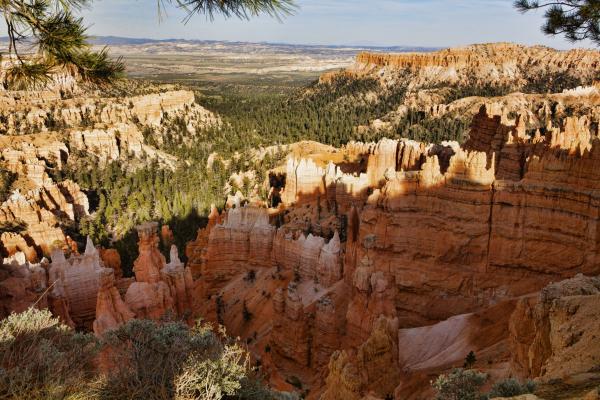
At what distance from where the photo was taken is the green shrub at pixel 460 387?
994 centimetres

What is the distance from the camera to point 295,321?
23.5m

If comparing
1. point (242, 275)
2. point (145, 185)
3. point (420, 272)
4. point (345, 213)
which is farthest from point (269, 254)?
point (145, 185)

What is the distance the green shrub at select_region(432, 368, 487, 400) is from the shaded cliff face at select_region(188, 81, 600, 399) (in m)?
4.04

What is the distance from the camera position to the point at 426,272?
76.6 ft

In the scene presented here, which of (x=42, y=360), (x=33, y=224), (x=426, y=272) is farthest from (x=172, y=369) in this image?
(x=33, y=224)

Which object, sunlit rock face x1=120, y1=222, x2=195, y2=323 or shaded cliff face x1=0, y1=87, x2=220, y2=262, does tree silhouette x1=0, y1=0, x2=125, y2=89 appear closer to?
sunlit rock face x1=120, y1=222, x2=195, y2=323

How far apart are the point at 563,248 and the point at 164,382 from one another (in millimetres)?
17775

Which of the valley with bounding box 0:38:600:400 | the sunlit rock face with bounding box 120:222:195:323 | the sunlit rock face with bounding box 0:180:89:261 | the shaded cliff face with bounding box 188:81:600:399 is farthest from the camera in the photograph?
the sunlit rock face with bounding box 0:180:89:261

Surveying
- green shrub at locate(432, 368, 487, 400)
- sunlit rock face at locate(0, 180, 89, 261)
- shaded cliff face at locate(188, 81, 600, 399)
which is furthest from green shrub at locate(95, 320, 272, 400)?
sunlit rock face at locate(0, 180, 89, 261)

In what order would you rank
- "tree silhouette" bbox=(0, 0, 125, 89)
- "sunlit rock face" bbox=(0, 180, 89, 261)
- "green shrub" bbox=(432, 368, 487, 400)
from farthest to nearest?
1. "sunlit rock face" bbox=(0, 180, 89, 261)
2. "green shrub" bbox=(432, 368, 487, 400)
3. "tree silhouette" bbox=(0, 0, 125, 89)

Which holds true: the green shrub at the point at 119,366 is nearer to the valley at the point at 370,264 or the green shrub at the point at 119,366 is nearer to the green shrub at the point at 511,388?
the valley at the point at 370,264

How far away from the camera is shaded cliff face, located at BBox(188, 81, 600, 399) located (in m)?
18.8

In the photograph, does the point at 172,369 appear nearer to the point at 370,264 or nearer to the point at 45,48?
the point at 45,48

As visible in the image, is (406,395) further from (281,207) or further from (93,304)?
(281,207)
